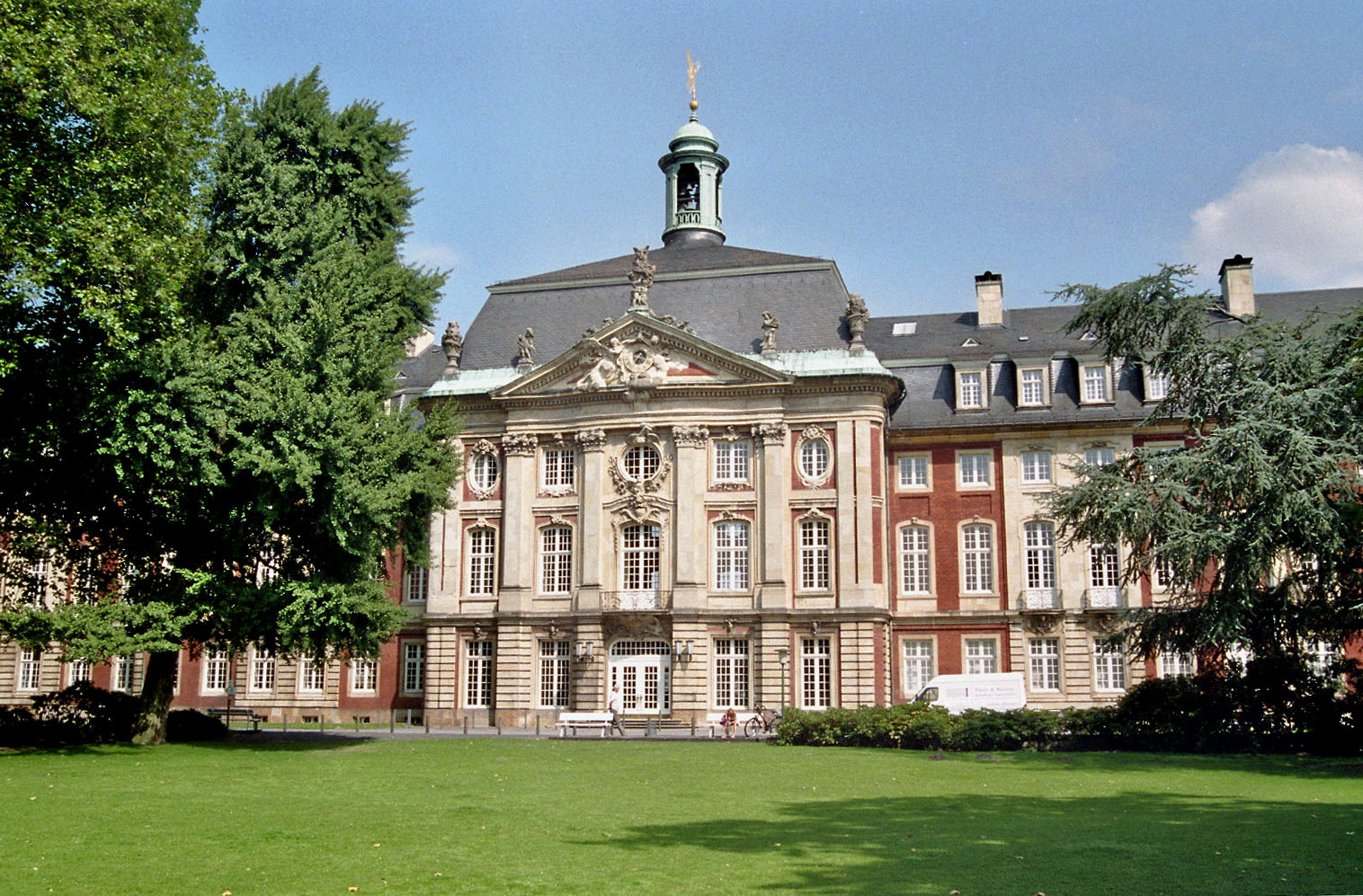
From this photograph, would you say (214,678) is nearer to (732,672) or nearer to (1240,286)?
(732,672)

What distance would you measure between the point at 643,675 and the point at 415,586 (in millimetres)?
10875

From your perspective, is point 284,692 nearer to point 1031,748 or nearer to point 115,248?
point 115,248

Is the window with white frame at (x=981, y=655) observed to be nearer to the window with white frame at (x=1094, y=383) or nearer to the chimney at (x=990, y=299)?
the window with white frame at (x=1094, y=383)

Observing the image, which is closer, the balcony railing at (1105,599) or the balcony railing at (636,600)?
the balcony railing at (636,600)

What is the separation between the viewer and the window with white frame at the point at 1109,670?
44.4 meters

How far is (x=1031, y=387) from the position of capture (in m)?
47.1

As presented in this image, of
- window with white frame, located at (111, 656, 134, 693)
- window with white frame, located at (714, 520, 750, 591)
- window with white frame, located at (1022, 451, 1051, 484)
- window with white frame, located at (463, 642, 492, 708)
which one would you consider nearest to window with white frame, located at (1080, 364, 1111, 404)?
window with white frame, located at (1022, 451, 1051, 484)

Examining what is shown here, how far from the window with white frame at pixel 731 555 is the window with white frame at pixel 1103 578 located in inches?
484

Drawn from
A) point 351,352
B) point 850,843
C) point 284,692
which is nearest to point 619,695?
point 284,692

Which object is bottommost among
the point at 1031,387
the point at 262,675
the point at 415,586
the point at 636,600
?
the point at 262,675

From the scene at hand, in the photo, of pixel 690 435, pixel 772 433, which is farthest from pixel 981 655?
pixel 690 435

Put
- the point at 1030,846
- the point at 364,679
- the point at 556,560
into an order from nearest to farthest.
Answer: the point at 1030,846 → the point at 556,560 → the point at 364,679

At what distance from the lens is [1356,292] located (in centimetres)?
5022

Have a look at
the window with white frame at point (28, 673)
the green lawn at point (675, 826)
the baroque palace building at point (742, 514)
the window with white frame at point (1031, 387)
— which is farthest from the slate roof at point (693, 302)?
the window with white frame at point (28, 673)
